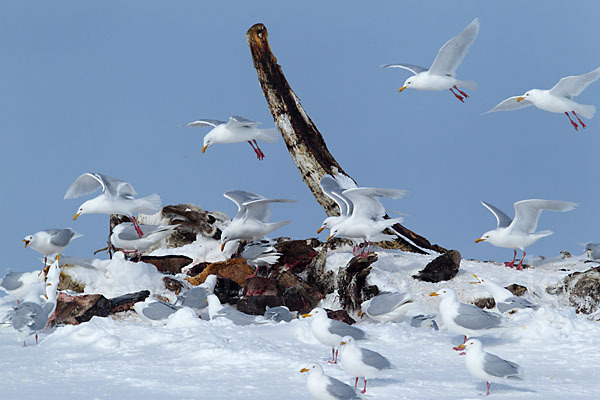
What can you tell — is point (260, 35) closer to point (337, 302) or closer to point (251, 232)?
point (251, 232)

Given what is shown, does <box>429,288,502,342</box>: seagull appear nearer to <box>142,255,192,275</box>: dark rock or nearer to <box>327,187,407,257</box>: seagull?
<box>327,187,407,257</box>: seagull

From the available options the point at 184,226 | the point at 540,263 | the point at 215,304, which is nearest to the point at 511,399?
the point at 215,304

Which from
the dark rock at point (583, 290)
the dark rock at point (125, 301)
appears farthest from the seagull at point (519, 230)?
the dark rock at point (125, 301)

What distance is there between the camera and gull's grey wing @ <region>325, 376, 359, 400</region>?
4.50 metres

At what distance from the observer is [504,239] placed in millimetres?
10961

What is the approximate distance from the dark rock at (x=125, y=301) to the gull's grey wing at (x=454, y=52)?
5.79m

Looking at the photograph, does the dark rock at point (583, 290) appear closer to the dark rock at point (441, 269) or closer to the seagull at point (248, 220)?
the dark rock at point (441, 269)

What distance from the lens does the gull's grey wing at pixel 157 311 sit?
812 centimetres

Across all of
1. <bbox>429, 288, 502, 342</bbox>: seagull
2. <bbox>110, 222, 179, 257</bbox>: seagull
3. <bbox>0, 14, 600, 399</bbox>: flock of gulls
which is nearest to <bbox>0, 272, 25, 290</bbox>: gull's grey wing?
<bbox>0, 14, 600, 399</bbox>: flock of gulls

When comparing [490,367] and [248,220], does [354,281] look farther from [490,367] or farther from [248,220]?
[490,367]

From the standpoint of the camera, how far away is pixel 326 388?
4.54 metres

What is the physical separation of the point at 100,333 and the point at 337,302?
4167mm

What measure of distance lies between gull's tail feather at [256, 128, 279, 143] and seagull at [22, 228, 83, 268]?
11.9 feet

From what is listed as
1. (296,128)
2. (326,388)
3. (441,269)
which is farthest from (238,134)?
(326,388)
